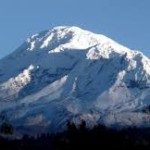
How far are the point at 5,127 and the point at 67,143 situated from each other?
1313 centimetres

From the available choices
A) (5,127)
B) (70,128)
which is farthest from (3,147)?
(70,128)

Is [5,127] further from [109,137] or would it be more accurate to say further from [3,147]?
[109,137]

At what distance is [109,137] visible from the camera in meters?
138

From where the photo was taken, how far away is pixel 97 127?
14188 centimetres

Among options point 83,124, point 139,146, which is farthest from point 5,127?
point 139,146

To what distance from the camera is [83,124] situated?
144 meters

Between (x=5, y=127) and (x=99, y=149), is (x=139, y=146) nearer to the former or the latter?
(x=99, y=149)

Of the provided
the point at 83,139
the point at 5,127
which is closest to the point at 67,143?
the point at 83,139

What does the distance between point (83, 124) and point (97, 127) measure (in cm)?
355

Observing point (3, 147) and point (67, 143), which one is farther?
point (3, 147)

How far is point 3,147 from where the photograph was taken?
479 ft

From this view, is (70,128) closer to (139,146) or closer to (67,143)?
(67,143)

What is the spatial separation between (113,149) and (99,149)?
2393 millimetres

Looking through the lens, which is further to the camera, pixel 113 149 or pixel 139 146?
pixel 139 146
